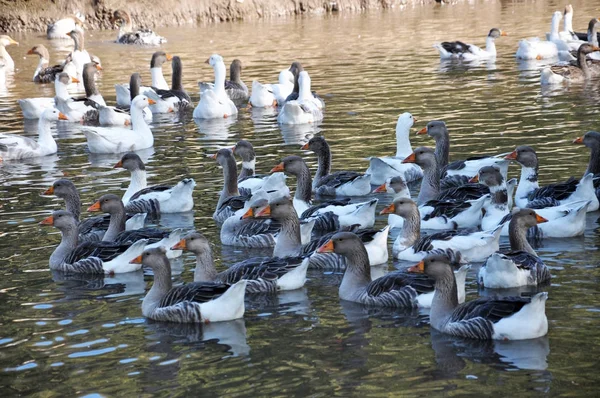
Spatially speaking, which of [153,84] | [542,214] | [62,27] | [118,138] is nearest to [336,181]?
[542,214]

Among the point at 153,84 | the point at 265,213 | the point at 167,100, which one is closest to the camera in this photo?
the point at 265,213

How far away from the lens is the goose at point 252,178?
1328 cm

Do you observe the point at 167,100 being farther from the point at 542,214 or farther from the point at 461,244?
the point at 461,244

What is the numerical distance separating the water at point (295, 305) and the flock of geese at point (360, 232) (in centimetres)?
21

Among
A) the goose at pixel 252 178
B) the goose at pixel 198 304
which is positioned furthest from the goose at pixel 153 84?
the goose at pixel 198 304

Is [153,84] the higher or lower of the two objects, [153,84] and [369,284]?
the higher

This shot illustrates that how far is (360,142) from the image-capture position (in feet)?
58.4

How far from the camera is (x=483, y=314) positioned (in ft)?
27.6

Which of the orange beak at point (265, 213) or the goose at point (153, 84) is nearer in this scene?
the orange beak at point (265, 213)

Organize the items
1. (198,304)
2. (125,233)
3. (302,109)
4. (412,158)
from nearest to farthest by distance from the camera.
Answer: (198,304) < (125,233) < (412,158) < (302,109)

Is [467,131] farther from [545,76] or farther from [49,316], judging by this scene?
[49,316]

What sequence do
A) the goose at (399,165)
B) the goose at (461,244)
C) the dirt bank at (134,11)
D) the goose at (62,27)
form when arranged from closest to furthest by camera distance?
1. the goose at (461,244)
2. the goose at (399,165)
3. the goose at (62,27)
4. the dirt bank at (134,11)

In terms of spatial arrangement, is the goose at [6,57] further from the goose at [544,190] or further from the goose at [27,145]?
the goose at [544,190]

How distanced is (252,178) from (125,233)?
3.11 metres
